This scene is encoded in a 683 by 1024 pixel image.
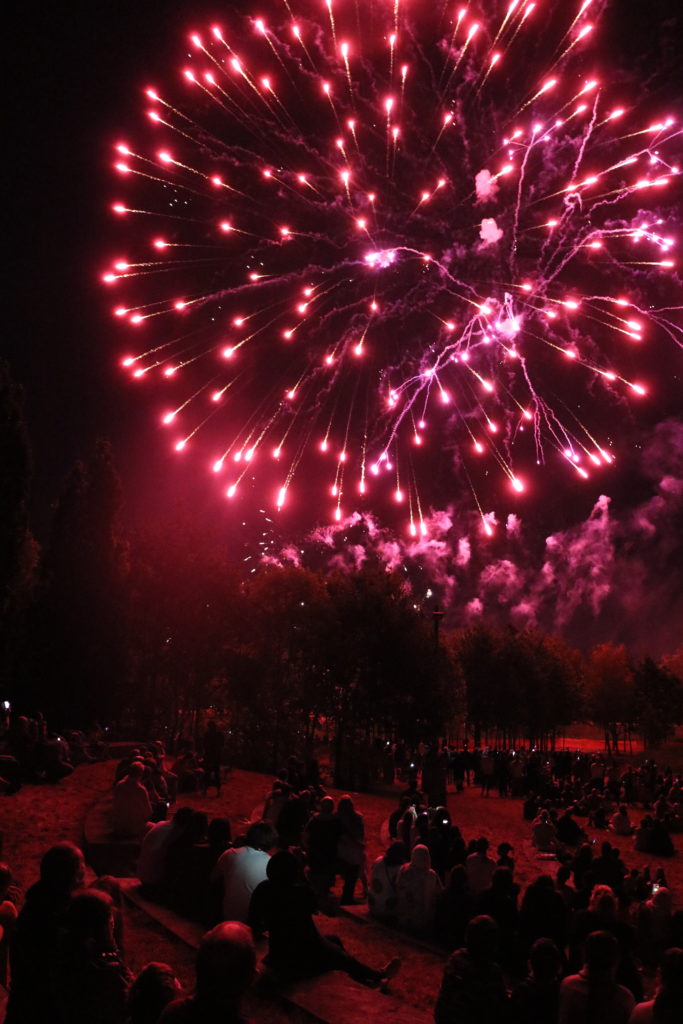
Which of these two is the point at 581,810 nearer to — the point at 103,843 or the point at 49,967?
the point at 103,843

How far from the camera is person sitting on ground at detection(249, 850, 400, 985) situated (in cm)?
668

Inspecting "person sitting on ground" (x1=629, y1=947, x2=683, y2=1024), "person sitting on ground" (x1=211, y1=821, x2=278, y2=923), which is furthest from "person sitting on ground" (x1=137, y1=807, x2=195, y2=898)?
"person sitting on ground" (x1=629, y1=947, x2=683, y2=1024)

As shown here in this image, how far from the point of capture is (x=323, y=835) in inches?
457

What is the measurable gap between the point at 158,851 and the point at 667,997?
261 inches

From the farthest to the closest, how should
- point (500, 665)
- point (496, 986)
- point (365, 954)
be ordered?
point (500, 665) → point (365, 954) → point (496, 986)

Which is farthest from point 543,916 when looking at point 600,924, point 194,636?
point 194,636

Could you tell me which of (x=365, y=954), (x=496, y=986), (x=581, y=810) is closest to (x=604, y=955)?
(x=496, y=986)

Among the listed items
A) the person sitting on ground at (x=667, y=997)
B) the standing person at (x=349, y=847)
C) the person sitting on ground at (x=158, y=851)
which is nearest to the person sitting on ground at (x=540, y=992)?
the person sitting on ground at (x=667, y=997)

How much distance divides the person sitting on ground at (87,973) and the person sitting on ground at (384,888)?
732 cm

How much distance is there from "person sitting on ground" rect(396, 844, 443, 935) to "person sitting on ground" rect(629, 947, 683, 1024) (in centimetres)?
585

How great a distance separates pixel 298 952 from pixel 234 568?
125 feet

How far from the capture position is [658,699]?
3184 inches

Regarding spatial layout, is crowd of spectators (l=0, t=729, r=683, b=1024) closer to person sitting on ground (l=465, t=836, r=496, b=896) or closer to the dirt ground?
person sitting on ground (l=465, t=836, r=496, b=896)

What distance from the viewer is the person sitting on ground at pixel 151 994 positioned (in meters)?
3.94
